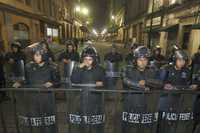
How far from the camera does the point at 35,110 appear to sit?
112 inches

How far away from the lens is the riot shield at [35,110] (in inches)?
110

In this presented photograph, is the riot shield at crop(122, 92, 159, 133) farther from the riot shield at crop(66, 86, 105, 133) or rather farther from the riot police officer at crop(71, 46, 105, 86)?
the riot police officer at crop(71, 46, 105, 86)

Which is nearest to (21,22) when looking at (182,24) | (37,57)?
(37,57)

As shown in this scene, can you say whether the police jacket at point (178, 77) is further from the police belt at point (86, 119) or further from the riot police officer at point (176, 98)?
the police belt at point (86, 119)

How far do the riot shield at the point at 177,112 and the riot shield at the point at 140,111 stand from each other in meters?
0.26

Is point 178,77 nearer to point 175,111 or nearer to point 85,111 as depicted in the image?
point 175,111

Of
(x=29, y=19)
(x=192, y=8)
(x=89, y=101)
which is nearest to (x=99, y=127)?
(x=89, y=101)

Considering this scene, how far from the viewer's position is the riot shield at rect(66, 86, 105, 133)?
9.16ft

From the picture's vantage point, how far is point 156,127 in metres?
3.22

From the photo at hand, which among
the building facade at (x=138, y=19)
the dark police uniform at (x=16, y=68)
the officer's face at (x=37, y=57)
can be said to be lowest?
the dark police uniform at (x=16, y=68)

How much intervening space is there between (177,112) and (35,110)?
98.2 inches

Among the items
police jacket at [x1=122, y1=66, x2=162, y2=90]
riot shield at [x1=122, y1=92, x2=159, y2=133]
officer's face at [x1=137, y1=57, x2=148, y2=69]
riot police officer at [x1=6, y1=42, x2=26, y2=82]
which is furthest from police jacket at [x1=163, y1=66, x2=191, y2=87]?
riot police officer at [x1=6, y1=42, x2=26, y2=82]

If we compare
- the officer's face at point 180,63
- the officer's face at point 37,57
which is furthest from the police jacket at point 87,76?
the officer's face at point 180,63

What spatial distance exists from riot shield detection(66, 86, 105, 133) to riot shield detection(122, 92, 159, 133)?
1.54 ft
